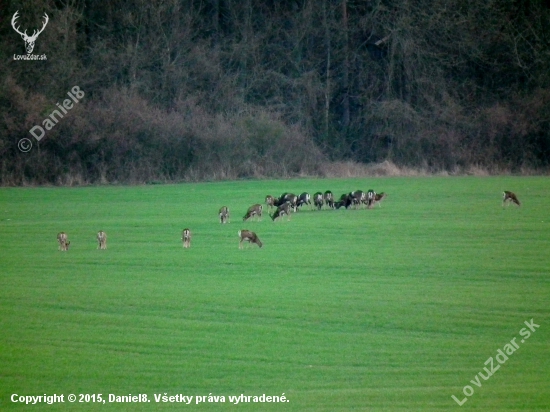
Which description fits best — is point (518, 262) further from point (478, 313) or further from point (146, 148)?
point (146, 148)

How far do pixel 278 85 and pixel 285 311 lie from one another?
143 ft

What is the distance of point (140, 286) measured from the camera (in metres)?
15.8

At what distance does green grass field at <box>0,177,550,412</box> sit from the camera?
9.84 m

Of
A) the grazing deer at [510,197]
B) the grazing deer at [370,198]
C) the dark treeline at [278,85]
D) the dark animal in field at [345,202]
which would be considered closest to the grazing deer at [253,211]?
the dark animal in field at [345,202]

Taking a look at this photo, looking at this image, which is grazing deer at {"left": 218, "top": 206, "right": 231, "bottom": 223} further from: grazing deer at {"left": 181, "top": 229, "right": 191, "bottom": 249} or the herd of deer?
grazing deer at {"left": 181, "top": 229, "right": 191, "bottom": 249}

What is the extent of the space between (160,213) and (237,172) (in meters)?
17.5

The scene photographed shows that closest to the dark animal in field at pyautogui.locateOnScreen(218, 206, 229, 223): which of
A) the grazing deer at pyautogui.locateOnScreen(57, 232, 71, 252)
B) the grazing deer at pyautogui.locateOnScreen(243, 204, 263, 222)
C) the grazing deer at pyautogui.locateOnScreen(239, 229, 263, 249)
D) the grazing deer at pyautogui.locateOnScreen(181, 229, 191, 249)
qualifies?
the grazing deer at pyautogui.locateOnScreen(243, 204, 263, 222)

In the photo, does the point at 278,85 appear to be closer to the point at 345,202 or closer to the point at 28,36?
the point at 28,36

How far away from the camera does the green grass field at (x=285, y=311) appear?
9.84 m

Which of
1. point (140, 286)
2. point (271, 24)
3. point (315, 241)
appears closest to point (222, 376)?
point (140, 286)

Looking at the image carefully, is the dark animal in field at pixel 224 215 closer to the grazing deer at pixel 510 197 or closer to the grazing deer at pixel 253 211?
the grazing deer at pixel 253 211

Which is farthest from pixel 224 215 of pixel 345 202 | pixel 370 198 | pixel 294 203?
pixel 370 198

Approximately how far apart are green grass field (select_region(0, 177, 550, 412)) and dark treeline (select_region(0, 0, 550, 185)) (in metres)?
18.8

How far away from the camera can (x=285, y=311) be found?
44.7 ft
